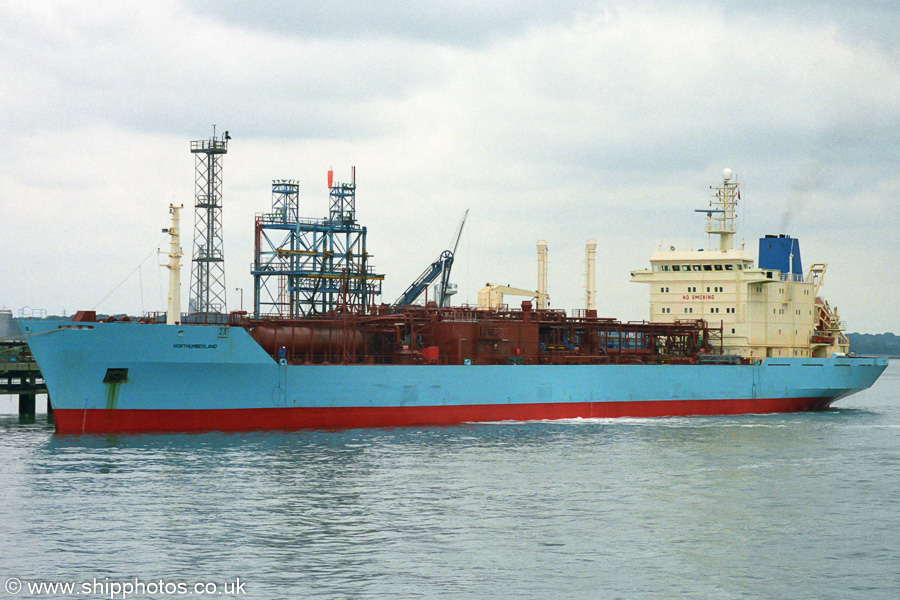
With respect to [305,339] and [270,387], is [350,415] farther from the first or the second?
[305,339]

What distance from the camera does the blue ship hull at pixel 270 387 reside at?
107 ft

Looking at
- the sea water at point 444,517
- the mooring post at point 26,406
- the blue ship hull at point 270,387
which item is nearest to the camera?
the sea water at point 444,517

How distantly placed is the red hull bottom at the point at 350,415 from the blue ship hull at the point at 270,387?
38mm

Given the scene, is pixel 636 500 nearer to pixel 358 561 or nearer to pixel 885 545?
pixel 885 545

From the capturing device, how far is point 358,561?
1795 cm

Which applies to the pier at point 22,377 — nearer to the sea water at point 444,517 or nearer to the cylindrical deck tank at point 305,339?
the sea water at point 444,517

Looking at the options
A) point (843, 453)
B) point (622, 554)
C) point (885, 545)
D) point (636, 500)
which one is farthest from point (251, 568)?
point (843, 453)

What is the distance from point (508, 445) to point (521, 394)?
Answer: 744 cm

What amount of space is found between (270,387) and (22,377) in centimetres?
1607

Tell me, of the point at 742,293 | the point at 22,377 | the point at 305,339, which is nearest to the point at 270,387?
the point at 305,339

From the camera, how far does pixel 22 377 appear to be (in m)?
44.0

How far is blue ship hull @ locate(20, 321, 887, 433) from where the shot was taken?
32750 millimetres

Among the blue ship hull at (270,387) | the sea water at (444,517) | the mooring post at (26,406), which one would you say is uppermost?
the blue ship hull at (270,387)

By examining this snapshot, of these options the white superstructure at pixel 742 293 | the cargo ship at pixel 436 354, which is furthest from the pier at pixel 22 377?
the white superstructure at pixel 742 293
